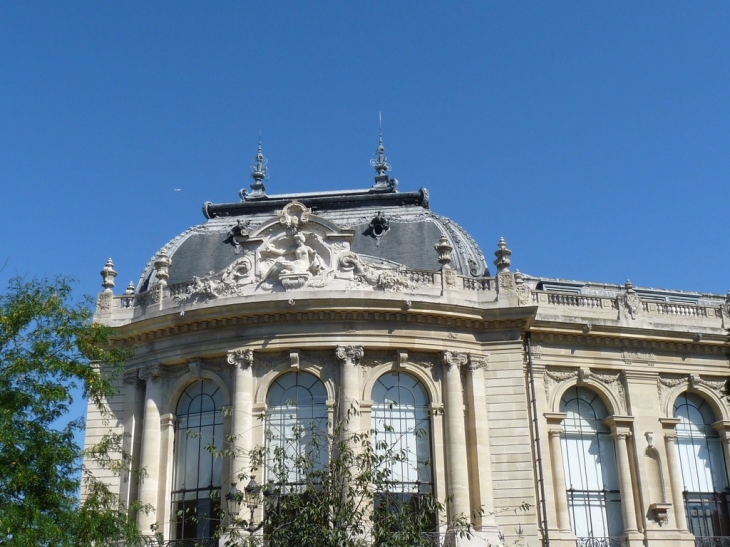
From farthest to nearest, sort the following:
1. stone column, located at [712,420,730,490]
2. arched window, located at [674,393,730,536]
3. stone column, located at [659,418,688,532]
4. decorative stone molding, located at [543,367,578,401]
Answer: stone column, located at [712,420,730,490] < arched window, located at [674,393,730,536] < decorative stone molding, located at [543,367,578,401] < stone column, located at [659,418,688,532]

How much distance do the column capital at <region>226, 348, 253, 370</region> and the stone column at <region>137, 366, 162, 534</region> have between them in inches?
102

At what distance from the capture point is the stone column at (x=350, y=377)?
28.2 m

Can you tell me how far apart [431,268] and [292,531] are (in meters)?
14.5

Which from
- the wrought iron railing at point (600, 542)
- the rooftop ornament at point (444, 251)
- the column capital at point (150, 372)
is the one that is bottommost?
the wrought iron railing at point (600, 542)

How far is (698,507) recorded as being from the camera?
31.3 m

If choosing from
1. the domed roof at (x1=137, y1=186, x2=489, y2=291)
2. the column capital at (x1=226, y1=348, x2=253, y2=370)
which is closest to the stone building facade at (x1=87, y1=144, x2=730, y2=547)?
the column capital at (x1=226, y1=348, x2=253, y2=370)

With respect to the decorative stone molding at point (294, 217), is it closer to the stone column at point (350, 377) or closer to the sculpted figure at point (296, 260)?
the sculpted figure at point (296, 260)

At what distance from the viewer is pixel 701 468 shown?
3186 centimetres

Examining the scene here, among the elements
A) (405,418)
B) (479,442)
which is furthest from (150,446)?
(479,442)

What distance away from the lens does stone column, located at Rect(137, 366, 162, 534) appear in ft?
94.4

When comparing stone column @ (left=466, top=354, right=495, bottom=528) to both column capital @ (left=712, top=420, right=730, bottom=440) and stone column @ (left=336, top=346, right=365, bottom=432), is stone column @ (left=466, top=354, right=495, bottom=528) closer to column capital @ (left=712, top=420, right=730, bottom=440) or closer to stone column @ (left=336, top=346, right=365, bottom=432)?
stone column @ (left=336, top=346, right=365, bottom=432)

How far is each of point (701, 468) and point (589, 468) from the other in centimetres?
386

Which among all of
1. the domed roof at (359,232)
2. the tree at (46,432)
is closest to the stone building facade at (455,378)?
the domed roof at (359,232)

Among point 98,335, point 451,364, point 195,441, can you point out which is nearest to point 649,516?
point 451,364
